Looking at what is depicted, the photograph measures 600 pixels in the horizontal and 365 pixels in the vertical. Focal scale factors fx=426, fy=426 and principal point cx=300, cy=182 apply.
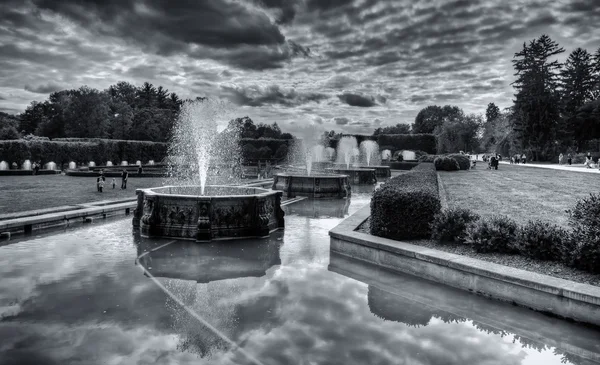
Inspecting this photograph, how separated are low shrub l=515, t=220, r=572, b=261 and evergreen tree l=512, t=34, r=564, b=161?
5383 centimetres

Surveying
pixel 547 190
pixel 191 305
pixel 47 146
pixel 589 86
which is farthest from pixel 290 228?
pixel 589 86

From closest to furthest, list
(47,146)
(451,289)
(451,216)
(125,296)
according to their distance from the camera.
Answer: (125,296)
(451,289)
(451,216)
(47,146)

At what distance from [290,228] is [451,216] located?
A: 4727mm

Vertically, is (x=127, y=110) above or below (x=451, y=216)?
above

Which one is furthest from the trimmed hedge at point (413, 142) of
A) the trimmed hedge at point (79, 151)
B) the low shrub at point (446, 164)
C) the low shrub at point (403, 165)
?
the trimmed hedge at point (79, 151)

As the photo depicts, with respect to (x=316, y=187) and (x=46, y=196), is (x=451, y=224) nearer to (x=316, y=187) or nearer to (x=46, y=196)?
(x=316, y=187)

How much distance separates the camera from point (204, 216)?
380 inches

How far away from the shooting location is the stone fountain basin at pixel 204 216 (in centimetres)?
968

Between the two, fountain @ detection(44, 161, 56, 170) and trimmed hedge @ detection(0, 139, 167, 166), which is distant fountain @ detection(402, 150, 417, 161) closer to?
trimmed hedge @ detection(0, 139, 167, 166)

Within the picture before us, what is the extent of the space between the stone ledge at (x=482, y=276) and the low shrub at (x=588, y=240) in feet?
2.48

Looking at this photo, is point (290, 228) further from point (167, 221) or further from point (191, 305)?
point (191, 305)

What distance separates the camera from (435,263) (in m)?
7.02

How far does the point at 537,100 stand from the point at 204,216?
55.5 metres

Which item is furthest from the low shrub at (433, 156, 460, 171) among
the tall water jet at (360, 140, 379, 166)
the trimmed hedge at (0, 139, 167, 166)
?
the trimmed hedge at (0, 139, 167, 166)
